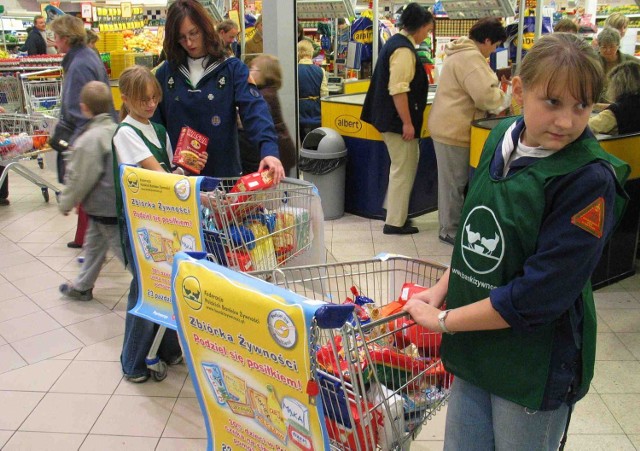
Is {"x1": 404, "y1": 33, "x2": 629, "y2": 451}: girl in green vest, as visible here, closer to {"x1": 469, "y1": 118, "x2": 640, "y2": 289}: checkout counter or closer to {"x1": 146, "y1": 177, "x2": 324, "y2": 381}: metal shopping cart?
{"x1": 146, "y1": 177, "x2": 324, "y2": 381}: metal shopping cart

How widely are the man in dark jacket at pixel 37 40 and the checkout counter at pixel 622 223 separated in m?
9.22

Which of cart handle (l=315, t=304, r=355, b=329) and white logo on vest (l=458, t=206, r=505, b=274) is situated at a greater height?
white logo on vest (l=458, t=206, r=505, b=274)

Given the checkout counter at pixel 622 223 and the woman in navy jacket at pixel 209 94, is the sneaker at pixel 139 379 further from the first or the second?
the checkout counter at pixel 622 223

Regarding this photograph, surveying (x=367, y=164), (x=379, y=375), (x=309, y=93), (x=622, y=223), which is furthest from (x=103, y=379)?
(x=309, y=93)

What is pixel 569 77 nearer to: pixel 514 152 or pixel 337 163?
pixel 514 152

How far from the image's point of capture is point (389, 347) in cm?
188

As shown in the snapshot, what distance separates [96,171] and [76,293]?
3.42 feet

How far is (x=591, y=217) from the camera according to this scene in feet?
4.27

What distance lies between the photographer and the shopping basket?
2604 mm

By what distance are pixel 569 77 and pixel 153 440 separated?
2340 millimetres

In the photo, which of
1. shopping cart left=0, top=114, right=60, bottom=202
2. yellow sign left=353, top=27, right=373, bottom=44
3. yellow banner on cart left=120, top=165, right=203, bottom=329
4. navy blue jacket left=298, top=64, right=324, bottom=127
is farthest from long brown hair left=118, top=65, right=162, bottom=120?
yellow sign left=353, top=27, right=373, bottom=44

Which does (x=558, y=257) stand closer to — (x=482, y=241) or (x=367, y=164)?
(x=482, y=241)

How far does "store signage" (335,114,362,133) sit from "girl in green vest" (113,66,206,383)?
9.50 feet

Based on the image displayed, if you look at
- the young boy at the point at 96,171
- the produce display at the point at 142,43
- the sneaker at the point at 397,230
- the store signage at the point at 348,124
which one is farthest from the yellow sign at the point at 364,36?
the young boy at the point at 96,171
